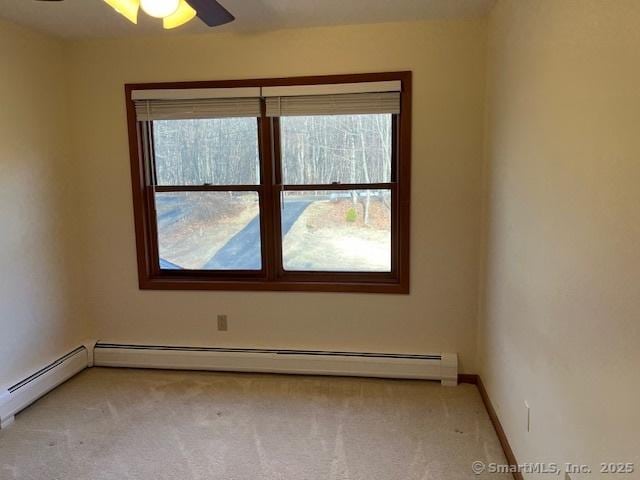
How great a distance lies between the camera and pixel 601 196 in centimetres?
125

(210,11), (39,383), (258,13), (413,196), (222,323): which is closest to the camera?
(210,11)

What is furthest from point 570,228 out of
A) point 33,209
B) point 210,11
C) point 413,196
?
point 33,209

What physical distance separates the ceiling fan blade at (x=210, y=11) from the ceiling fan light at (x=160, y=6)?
0.22ft

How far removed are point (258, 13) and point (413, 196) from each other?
1.44 metres

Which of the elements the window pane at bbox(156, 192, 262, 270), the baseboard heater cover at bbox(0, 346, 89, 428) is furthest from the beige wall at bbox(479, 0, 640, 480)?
the baseboard heater cover at bbox(0, 346, 89, 428)

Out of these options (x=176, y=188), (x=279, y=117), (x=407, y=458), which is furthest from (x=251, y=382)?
(x=279, y=117)

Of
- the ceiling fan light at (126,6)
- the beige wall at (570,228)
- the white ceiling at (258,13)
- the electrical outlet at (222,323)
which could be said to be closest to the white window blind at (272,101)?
the white ceiling at (258,13)

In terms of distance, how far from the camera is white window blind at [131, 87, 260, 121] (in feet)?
9.61

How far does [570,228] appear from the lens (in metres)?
1.46

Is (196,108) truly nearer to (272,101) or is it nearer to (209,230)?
(272,101)

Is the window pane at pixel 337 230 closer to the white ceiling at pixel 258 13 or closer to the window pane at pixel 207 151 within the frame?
the window pane at pixel 207 151

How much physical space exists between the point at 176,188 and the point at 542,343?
8.14 feet

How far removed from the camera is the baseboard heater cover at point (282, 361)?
2.94m

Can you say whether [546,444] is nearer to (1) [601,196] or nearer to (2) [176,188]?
→ (1) [601,196]
